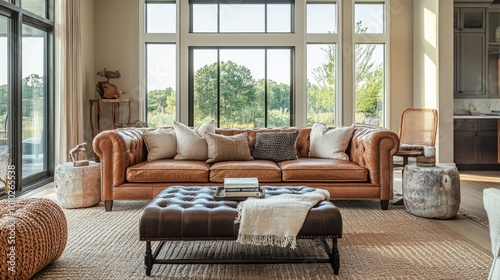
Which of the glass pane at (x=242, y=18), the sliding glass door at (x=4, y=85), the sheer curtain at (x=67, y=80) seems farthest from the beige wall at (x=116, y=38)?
the sliding glass door at (x=4, y=85)

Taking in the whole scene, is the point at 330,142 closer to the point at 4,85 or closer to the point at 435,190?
the point at 435,190

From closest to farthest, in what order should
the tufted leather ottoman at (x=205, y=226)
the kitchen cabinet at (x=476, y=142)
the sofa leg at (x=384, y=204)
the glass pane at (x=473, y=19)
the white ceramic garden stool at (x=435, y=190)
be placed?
the tufted leather ottoman at (x=205, y=226)
the white ceramic garden stool at (x=435, y=190)
the sofa leg at (x=384, y=204)
the kitchen cabinet at (x=476, y=142)
the glass pane at (x=473, y=19)

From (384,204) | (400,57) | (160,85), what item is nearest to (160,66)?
(160,85)

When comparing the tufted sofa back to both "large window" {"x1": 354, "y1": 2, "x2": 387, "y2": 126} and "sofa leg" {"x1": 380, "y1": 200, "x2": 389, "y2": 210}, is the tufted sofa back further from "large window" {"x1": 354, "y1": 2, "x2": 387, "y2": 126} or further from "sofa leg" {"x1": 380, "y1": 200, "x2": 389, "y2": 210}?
"large window" {"x1": 354, "y1": 2, "x2": 387, "y2": 126}

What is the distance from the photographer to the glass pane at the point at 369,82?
25.8 ft

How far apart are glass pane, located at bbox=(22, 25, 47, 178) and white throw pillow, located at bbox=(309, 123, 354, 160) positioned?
354 centimetres

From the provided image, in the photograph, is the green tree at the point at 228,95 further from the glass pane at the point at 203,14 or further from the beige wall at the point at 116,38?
the beige wall at the point at 116,38

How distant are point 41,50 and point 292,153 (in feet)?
12.5

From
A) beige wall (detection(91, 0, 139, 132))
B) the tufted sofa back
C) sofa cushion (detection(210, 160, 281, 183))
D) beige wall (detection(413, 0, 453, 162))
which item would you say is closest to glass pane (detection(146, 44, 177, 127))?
beige wall (detection(91, 0, 139, 132))

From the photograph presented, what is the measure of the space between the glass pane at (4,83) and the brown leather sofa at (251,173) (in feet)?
4.97

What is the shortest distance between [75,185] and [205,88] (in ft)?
12.7

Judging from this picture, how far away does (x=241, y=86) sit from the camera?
7.81 meters

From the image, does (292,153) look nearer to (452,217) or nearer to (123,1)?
(452,217)

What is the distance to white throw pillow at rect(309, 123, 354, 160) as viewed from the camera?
183 inches
